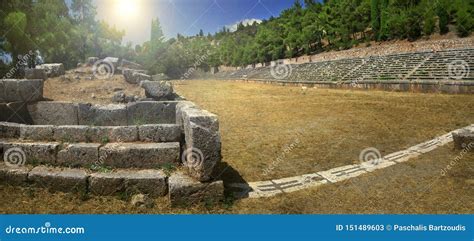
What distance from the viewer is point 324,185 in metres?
6.57

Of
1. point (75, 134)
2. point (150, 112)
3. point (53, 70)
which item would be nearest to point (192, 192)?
point (75, 134)

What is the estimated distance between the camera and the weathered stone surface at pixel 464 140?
8336 mm

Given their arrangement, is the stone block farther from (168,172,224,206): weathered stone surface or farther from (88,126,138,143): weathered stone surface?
(168,172,224,206): weathered stone surface

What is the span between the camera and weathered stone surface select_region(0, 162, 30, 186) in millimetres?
6062

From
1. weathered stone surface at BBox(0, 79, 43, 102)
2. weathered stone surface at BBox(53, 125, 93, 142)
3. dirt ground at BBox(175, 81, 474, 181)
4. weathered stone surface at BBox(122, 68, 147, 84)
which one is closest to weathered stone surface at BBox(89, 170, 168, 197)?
weathered stone surface at BBox(53, 125, 93, 142)

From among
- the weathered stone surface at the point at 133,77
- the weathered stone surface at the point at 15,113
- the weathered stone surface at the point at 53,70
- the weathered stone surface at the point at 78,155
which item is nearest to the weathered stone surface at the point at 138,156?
the weathered stone surface at the point at 78,155

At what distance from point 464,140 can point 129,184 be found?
7.96 m

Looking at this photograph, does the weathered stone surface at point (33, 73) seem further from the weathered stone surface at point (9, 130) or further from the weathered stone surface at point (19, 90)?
the weathered stone surface at point (9, 130)

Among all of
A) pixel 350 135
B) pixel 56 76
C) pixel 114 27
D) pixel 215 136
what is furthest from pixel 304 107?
pixel 114 27

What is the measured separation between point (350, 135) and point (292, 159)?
3221mm

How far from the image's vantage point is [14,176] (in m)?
6.10

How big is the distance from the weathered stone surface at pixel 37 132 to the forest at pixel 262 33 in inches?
808

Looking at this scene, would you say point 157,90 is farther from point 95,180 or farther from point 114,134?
point 95,180

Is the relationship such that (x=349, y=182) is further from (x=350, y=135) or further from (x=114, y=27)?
(x=114, y=27)
